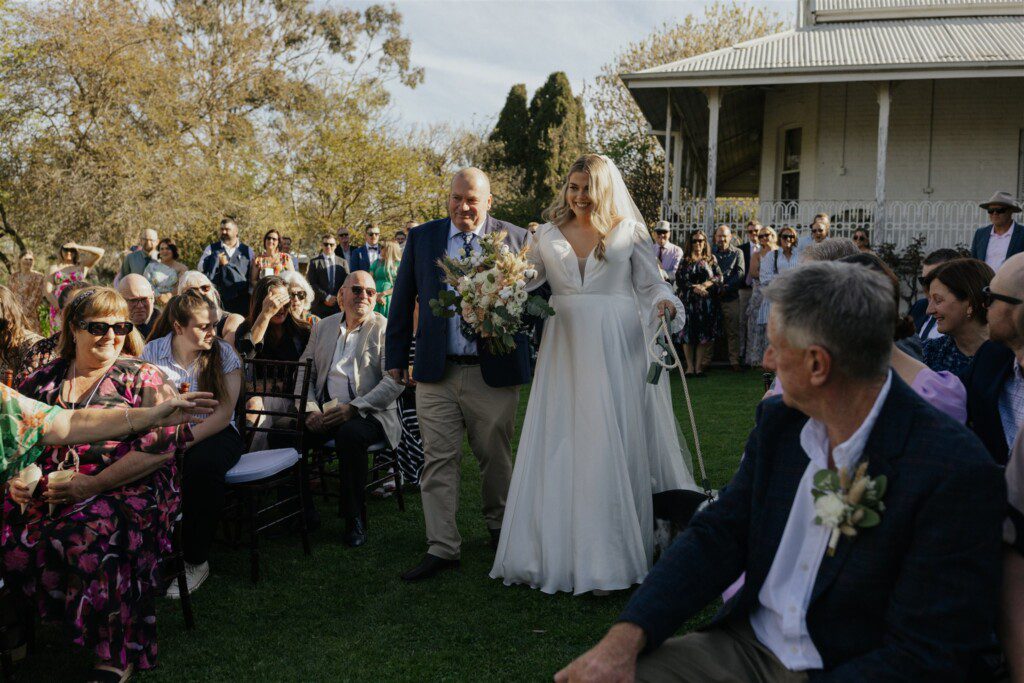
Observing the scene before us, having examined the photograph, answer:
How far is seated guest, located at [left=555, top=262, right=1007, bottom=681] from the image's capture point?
192 cm

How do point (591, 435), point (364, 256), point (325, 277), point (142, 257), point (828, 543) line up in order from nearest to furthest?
1. point (828, 543)
2. point (591, 435)
3. point (142, 257)
4. point (325, 277)
5. point (364, 256)

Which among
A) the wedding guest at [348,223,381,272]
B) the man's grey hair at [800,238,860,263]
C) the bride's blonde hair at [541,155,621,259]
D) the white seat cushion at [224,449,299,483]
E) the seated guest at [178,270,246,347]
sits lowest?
the white seat cushion at [224,449,299,483]

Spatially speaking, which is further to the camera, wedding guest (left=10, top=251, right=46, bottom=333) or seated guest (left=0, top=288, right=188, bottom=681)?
wedding guest (left=10, top=251, right=46, bottom=333)

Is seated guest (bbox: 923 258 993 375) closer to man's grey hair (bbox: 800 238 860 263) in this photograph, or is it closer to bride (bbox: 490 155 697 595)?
man's grey hair (bbox: 800 238 860 263)

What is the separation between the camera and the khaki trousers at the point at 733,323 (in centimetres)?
1405

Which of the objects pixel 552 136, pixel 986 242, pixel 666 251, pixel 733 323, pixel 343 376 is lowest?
pixel 733 323

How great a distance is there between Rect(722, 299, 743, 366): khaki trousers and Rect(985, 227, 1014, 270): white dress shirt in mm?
4229

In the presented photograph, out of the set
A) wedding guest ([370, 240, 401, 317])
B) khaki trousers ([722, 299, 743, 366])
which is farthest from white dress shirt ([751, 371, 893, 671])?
khaki trousers ([722, 299, 743, 366])

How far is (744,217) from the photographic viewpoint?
697 inches

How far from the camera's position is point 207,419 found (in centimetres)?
527

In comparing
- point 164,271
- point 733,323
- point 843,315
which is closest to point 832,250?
point 843,315

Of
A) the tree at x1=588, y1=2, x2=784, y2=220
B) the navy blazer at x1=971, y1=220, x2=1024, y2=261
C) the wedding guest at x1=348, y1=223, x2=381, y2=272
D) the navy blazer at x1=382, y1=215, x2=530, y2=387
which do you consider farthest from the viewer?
the tree at x1=588, y1=2, x2=784, y2=220

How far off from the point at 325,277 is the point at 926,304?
9.82m

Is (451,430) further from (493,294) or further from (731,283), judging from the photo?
(731,283)
